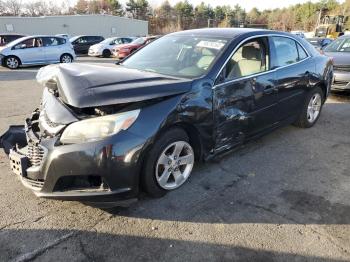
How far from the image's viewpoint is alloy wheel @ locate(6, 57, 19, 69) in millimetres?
14406

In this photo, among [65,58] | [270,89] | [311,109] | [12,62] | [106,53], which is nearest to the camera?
[270,89]

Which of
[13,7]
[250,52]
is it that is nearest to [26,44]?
[250,52]

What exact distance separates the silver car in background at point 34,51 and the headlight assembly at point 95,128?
13.8m

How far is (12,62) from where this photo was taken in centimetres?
1448

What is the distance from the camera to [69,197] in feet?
8.79

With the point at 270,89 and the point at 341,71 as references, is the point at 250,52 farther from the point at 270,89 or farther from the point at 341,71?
the point at 341,71

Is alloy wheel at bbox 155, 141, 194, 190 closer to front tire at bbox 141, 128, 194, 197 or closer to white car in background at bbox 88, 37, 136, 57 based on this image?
front tire at bbox 141, 128, 194, 197

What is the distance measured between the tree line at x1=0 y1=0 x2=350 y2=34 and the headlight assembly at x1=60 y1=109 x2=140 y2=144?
47.6 m

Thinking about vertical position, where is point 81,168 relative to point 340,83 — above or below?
above

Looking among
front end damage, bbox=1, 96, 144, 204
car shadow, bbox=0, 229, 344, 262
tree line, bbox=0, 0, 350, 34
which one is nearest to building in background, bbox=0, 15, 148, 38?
tree line, bbox=0, 0, 350, 34

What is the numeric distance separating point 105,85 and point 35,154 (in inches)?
34.4

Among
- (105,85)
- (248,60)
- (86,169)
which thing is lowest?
(86,169)

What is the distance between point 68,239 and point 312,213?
→ 7.36ft

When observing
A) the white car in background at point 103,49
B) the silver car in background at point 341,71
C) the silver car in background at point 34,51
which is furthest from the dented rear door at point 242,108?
the white car in background at point 103,49
